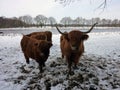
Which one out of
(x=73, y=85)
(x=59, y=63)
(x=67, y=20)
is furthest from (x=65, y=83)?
(x=67, y=20)

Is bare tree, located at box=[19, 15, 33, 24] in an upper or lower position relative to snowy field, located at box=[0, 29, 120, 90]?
lower

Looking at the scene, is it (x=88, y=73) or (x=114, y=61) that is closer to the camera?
(x=88, y=73)

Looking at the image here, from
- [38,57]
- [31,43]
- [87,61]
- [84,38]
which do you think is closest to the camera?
[84,38]

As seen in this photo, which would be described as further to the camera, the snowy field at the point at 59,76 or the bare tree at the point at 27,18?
the bare tree at the point at 27,18

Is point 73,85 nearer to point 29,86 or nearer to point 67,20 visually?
point 29,86

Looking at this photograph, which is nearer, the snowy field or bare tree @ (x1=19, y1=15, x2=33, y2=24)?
the snowy field

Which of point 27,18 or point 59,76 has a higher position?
point 59,76

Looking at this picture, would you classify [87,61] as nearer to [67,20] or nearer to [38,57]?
[38,57]

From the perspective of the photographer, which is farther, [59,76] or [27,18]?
[27,18]

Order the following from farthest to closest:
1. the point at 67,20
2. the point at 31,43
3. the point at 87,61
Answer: the point at 67,20 < the point at 87,61 < the point at 31,43

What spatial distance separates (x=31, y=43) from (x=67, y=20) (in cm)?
13811

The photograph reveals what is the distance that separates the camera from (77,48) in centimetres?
651

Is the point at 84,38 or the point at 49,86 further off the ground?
the point at 84,38

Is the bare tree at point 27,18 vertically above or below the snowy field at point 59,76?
below
